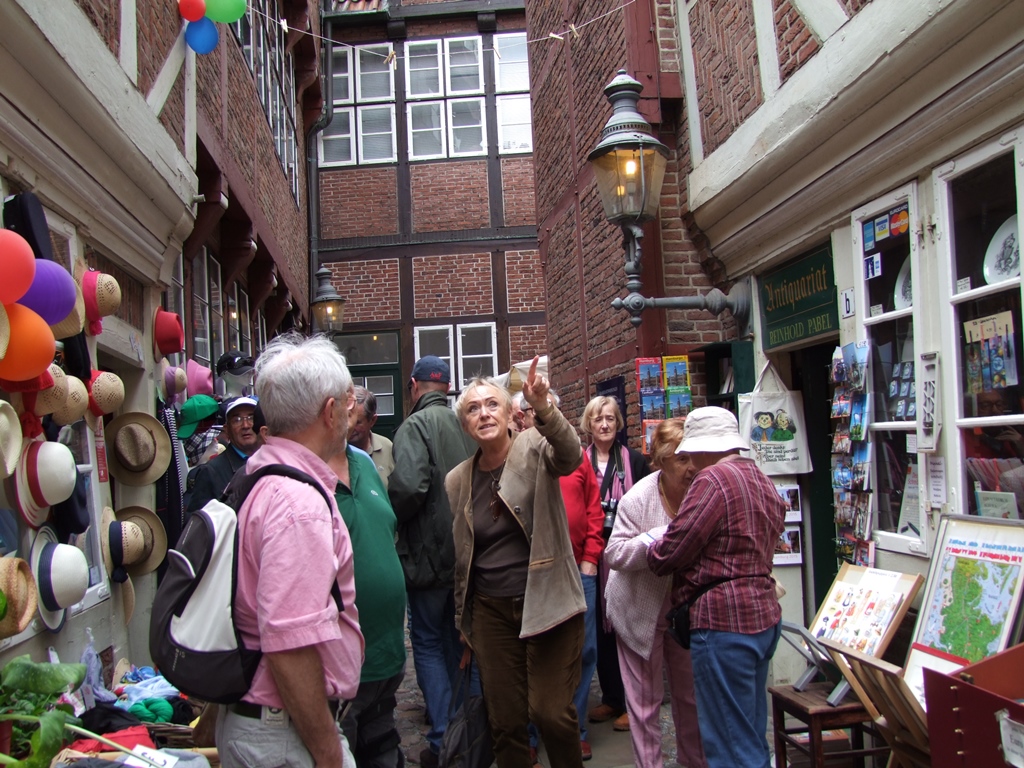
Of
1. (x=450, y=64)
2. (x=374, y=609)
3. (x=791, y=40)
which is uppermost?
(x=450, y=64)

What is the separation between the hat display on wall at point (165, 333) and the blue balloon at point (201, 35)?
1.90 meters

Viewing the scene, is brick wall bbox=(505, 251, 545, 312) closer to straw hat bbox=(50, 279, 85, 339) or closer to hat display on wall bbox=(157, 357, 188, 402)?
hat display on wall bbox=(157, 357, 188, 402)

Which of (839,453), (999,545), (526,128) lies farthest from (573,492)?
(526,128)

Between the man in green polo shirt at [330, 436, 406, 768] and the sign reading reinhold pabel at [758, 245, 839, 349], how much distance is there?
2699mm

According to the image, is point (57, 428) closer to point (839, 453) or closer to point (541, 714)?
point (541, 714)

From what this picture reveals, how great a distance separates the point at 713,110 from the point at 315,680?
488 cm

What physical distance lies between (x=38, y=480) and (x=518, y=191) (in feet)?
43.1

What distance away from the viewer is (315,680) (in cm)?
196

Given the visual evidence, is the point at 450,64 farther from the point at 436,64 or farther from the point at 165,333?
the point at 165,333

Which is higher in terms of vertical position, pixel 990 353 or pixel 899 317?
pixel 899 317

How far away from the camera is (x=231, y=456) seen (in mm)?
4914

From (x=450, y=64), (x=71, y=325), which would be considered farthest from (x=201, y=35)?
(x=450, y=64)

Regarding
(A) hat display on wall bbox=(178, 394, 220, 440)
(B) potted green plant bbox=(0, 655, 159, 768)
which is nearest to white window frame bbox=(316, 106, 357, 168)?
(A) hat display on wall bbox=(178, 394, 220, 440)

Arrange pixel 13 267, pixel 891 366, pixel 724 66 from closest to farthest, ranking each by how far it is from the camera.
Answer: pixel 13 267 < pixel 891 366 < pixel 724 66
